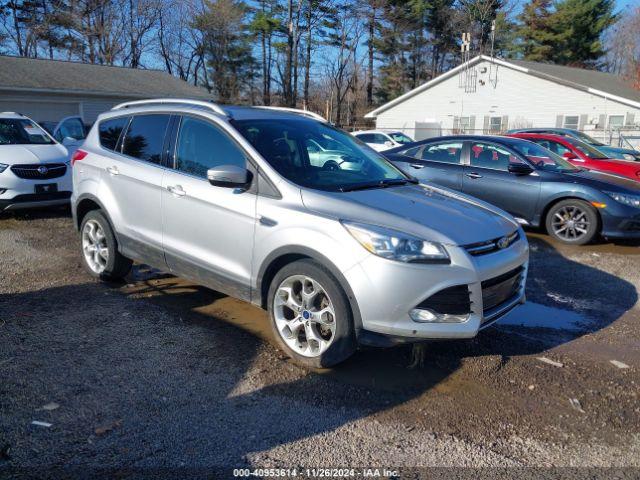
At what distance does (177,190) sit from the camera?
4.79m

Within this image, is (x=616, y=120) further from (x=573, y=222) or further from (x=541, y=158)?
(x=573, y=222)

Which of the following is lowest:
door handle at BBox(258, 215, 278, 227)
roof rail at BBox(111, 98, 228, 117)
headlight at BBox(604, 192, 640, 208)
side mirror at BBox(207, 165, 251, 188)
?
headlight at BBox(604, 192, 640, 208)

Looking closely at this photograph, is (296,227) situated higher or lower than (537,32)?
lower

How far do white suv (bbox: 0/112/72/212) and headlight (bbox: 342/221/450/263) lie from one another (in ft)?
24.5

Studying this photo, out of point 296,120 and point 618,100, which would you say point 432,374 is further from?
point 618,100

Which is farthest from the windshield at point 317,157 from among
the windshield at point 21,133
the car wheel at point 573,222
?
the windshield at point 21,133

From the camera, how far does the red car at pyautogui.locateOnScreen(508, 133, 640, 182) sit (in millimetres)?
11914

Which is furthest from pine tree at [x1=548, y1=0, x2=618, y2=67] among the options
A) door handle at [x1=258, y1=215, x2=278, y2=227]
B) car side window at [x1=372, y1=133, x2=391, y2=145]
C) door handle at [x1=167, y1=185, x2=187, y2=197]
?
door handle at [x1=258, y1=215, x2=278, y2=227]

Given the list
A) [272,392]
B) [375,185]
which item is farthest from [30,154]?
[272,392]

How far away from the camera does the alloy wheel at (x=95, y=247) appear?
19.2 ft

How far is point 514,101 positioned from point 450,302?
108ft

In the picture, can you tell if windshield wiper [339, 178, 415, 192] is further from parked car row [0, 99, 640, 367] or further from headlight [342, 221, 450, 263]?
headlight [342, 221, 450, 263]

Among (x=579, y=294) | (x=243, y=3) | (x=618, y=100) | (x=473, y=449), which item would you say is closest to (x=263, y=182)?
(x=473, y=449)

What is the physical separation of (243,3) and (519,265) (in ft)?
164
